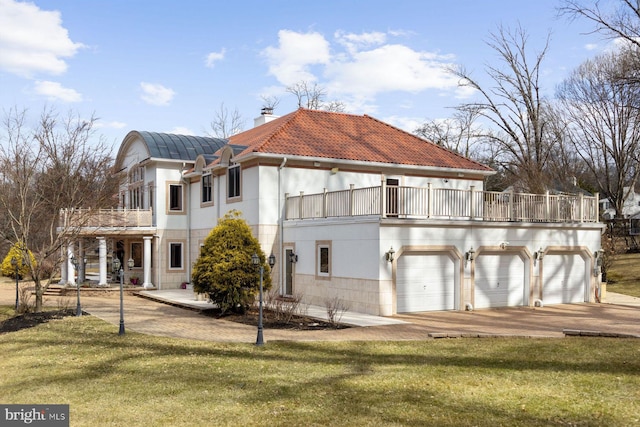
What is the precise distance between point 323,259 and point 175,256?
451 inches

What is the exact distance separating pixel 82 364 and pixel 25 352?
2.46 meters

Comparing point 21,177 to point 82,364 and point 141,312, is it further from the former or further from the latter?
point 82,364

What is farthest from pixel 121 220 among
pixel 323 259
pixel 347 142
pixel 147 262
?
pixel 323 259

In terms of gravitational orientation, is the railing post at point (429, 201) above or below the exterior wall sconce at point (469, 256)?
above

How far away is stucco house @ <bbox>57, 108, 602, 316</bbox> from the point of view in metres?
19.4

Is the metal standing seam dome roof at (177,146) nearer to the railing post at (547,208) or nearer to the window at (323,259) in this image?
the window at (323,259)

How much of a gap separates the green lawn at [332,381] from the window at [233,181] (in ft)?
37.4

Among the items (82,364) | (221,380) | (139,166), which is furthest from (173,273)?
(221,380)

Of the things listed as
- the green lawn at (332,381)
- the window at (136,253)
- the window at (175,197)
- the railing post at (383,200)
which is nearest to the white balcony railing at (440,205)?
the railing post at (383,200)

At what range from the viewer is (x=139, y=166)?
31.2 metres

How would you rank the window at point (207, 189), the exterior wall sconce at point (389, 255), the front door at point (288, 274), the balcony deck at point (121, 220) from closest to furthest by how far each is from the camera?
1. the exterior wall sconce at point (389, 255)
2. the front door at point (288, 274)
3. the window at point (207, 189)
4. the balcony deck at point (121, 220)

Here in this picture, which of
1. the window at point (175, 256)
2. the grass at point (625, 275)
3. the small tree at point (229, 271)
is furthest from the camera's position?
the window at point (175, 256)

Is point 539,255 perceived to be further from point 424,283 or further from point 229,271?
point 229,271

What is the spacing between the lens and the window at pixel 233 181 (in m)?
25.2
